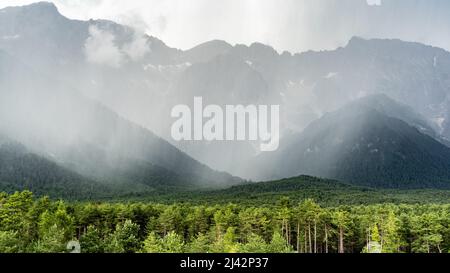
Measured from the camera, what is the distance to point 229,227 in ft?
275

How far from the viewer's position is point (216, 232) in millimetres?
91688

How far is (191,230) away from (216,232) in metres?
10.4

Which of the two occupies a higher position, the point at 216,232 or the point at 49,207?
the point at 49,207

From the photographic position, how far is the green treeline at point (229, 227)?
7281cm

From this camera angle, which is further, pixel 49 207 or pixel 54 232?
pixel 49 207

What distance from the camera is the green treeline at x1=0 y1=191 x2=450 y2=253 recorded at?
72.8 meters

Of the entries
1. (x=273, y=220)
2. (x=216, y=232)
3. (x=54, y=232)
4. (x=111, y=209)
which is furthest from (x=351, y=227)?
(x=54, y=232)
